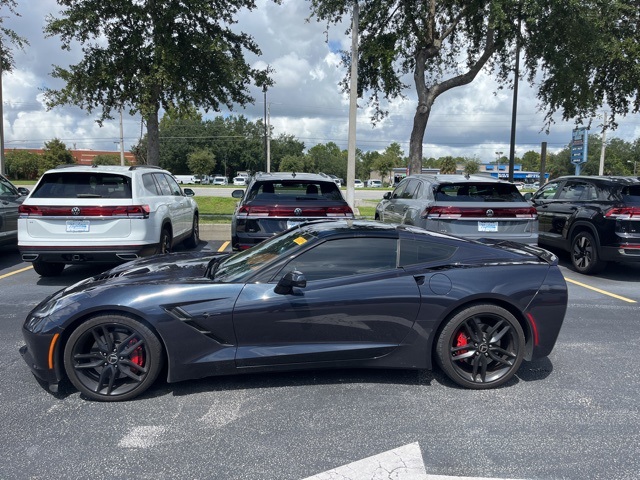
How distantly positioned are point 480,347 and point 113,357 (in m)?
2.74

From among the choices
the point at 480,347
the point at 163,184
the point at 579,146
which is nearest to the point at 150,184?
the point at 163,184

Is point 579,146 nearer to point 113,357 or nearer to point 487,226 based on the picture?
point 487,226

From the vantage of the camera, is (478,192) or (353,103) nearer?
(478,192)

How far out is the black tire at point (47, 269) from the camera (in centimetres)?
743

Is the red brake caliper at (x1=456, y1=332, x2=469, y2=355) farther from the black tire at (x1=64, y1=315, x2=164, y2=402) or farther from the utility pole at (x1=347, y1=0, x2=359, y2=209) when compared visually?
the utility pole at (x1=347, y1=0, x2=359, y2=209)

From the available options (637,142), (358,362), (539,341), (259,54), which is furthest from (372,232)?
(637,142)

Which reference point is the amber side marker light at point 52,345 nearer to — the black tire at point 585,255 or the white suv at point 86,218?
the white suv at point 86,218

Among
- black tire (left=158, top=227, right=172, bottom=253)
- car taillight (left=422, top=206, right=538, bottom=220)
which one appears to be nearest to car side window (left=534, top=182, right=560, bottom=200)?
car taillight (left=422, top=206, right=538, bottom=220)

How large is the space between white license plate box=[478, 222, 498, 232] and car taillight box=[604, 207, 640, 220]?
2082 mm

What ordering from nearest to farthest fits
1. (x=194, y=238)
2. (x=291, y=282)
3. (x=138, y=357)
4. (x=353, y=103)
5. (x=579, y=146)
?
(x=291, y=282), (x=138, y=357), (x=194, y=238), (x=353, y=103), (x=579, y=146)

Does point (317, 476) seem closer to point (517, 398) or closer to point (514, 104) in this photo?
point (517, 398)

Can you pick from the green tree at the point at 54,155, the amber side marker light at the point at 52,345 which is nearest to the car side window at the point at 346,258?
the amber side marker light at the point at 52,345

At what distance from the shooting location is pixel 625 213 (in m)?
7.73

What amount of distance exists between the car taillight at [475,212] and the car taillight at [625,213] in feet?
4.96
